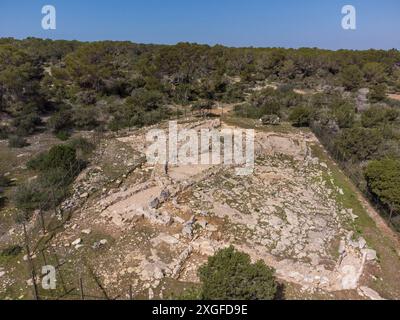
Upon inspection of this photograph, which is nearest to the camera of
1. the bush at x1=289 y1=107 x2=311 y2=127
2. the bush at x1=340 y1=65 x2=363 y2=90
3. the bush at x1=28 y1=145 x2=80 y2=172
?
the bush at x1=28 y1=145 x2=80 y2=172

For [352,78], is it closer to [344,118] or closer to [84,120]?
[344,118]

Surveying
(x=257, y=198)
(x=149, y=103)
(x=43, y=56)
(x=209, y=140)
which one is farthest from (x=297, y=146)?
(x=43, y=56)

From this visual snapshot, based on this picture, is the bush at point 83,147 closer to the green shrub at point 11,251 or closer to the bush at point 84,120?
the bush at point 84,120

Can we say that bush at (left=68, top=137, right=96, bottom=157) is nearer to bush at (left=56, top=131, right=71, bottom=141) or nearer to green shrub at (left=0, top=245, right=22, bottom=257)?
bush at (left=56, top=131, right=71, bottom=141)

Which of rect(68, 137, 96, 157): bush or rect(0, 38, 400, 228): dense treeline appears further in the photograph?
rect(0, 38, 400, 228): dense treeline

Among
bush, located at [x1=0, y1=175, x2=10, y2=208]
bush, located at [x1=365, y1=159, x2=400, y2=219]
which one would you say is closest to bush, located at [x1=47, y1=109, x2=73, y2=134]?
bush, located at [x1=0, y1=175, x2=10, y2=208]
